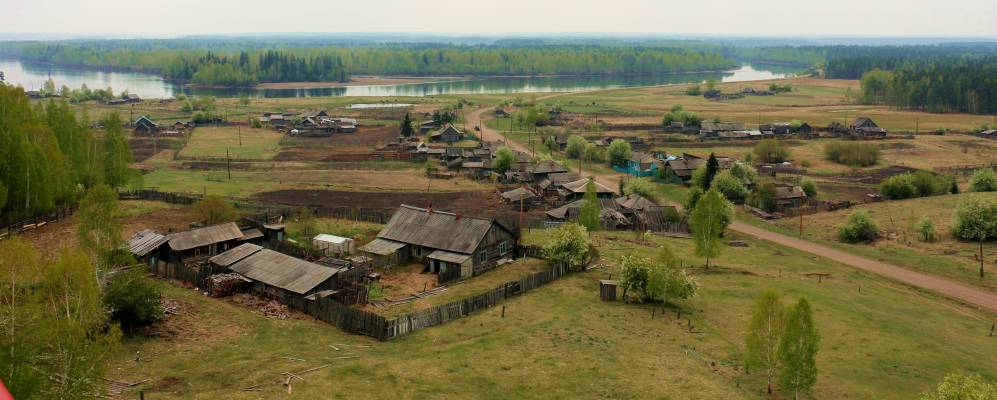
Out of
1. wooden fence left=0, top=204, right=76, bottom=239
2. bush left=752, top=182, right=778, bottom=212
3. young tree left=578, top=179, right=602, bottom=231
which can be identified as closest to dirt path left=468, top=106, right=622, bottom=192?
bush left=752, top=182, right=778, bottom=212

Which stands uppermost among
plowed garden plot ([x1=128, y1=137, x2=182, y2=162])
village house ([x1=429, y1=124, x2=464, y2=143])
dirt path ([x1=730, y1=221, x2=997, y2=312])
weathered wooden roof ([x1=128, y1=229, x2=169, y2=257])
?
village house ([x1=429, y1=124, x2=464, y2=143])

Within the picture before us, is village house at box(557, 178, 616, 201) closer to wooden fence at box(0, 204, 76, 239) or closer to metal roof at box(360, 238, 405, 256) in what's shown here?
metal roof at box(360, 238, 405, 256)

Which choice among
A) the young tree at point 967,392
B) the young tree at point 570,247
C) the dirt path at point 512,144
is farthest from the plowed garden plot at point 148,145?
Answer: the young tree at point 967,392

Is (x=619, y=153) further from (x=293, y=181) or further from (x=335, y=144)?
(x=335, y=144)

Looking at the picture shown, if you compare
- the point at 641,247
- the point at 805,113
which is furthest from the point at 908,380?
the point at 805,113

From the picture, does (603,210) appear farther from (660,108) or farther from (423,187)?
(660,108)

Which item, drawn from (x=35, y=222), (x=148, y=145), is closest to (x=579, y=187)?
(x=35, y=222)
